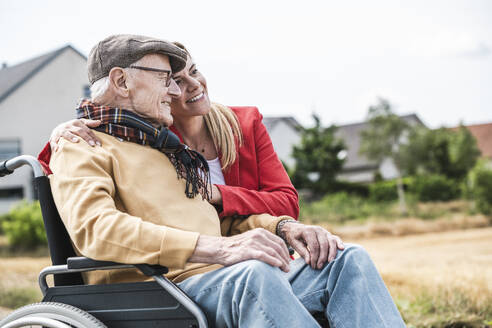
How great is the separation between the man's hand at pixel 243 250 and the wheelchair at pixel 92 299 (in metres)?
0.13

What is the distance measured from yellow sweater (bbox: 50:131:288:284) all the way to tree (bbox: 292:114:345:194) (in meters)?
23.6

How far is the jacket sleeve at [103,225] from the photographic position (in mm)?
1508

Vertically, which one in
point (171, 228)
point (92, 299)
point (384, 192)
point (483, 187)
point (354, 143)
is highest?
point (171, 228)

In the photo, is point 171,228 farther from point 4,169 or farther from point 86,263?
point 4,169

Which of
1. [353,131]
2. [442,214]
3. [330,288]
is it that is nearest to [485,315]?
[330,288]

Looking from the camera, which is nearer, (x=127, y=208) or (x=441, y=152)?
(x=127, y=208)

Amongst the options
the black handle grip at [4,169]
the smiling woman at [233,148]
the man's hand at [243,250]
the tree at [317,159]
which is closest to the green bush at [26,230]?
the smiling woman at [233,148]

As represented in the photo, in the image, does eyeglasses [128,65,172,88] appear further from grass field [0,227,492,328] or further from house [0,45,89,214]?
house [0,45,89,214]

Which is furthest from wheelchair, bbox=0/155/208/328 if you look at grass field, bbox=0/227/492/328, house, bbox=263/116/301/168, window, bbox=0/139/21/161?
house, bbox=263/116/301/168

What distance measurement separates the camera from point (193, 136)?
2.40m

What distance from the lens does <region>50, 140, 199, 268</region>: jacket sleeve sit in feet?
4.95

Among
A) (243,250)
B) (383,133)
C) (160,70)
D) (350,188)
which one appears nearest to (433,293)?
(243,250)

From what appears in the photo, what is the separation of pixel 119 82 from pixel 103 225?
56 cm

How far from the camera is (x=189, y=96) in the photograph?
2.26 meters
